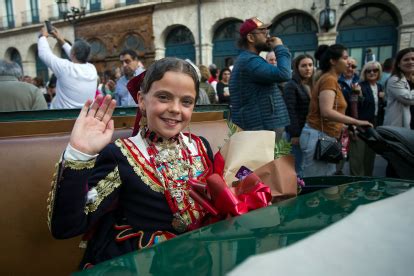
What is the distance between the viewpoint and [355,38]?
1199 centimetres

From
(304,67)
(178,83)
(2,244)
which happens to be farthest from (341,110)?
(2,244)

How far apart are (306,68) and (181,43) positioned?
12.3m

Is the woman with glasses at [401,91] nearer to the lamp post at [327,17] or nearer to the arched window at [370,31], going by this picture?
the lamp post at [327,17]

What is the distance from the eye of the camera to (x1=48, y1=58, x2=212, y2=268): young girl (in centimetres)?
121

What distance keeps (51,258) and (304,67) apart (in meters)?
3.05

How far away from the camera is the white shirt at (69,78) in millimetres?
3189

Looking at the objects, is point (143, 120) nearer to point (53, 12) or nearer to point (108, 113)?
point (108, 113)

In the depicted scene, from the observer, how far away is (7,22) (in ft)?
68.2

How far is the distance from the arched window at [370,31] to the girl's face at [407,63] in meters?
9.51

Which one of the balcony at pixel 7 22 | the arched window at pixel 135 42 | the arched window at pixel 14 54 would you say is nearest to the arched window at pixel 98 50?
the arched window at pixel 135 42

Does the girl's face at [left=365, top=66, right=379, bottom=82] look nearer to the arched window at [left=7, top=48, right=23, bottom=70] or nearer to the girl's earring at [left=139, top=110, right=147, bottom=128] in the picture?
the girl's earring at [left=139, top=110, right=147, bottom=128]

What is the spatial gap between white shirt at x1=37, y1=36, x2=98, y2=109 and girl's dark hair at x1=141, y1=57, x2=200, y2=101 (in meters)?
2.18

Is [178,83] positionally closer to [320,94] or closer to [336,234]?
[336,234]

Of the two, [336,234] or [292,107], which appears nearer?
[336,234]
